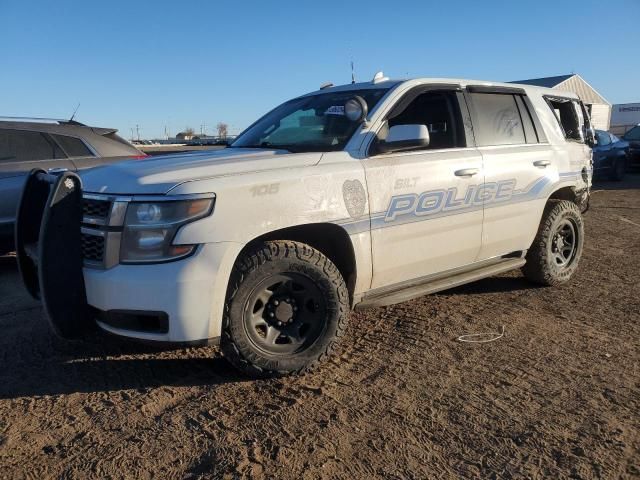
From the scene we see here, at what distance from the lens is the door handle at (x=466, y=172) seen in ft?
13.3

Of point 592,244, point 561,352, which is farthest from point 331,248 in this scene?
point 592,244

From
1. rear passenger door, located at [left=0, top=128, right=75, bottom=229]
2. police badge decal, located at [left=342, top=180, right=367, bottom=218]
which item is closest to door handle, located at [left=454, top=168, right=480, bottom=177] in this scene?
police badge decal, located at [left=342, top=180, right=367, bottom=218]

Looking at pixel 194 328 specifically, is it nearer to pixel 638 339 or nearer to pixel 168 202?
pixel 168 202

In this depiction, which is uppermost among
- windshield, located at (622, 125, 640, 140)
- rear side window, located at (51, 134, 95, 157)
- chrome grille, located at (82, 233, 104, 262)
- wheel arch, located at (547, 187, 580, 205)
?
rear side window, located at (51, 134, 95, 157)

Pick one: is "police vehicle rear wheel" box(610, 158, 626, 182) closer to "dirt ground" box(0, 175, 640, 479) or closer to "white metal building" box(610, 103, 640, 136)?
"dirt ground" box(0, 175, 640, 479)

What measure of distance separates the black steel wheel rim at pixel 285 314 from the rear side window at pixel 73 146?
4222 millimetres

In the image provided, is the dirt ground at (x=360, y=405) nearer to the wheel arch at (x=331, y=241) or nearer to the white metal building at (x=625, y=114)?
the wheel arch at (x=331, y=241)

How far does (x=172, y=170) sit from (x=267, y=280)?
2.76ft

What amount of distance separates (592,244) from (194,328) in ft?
20.6

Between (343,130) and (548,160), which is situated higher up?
(343,130)

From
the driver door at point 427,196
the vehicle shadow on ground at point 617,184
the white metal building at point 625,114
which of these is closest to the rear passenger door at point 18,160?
the driver door at point 427,196

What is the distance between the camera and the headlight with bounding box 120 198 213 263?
2.84m

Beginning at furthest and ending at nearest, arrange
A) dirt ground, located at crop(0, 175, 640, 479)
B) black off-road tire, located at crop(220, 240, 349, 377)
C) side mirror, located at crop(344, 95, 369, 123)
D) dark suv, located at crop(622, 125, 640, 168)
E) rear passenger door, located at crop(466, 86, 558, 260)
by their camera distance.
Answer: dark suv, located at crop(622, 125, 640, 168)
rear passenger door, located at crop(466, 86, 558, 260)
side mirror, located at crop(344, 95, 369, 123)
black off-road tire, located at crop(220, 240, 349, 377)
dirt ground, located at crop(0, 175, 640, 479)

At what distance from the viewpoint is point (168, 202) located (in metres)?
2.85
